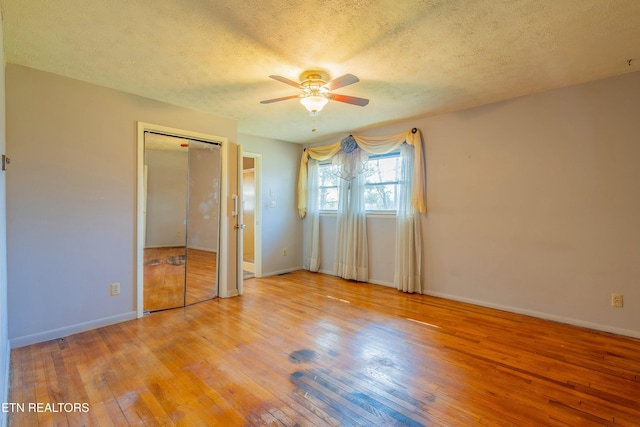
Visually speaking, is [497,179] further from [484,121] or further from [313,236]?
[313,236]

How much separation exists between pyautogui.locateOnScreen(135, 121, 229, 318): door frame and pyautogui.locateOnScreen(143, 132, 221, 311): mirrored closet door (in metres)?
0.06

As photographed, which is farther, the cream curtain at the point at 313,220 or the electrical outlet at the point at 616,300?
the cream curtain at the point at 313,220

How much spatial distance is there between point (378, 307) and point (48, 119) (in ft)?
12.6

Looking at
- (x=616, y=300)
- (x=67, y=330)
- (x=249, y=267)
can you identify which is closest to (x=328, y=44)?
(x=67, y=330)

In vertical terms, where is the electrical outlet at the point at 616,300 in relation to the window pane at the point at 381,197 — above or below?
below

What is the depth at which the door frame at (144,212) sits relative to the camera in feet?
10.4

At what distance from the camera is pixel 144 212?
10.7 ft

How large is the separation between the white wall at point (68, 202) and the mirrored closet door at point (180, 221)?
9.7 inches

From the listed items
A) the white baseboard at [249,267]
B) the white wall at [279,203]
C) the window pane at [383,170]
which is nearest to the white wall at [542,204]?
the window pane at [383,170]

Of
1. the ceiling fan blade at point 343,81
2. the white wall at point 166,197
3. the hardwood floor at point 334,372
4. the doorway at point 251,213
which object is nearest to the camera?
the hardwood floor at point 334,372

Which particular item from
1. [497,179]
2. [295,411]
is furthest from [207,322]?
[497,179]

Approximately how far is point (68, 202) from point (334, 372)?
2840mm

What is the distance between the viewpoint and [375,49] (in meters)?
2.28

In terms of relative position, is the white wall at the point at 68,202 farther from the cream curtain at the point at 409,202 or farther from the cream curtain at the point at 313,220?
the cream curtain at the point at 409,202
